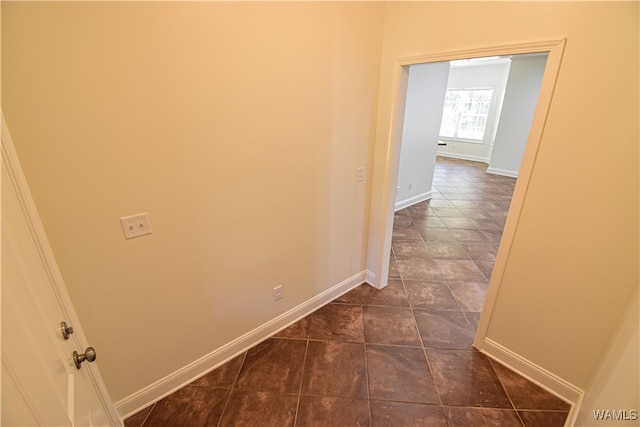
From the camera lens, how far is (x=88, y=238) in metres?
1.24

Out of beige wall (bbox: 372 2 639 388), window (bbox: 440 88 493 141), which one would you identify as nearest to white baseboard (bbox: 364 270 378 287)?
beige wall (bbox: 372 2 639 388)

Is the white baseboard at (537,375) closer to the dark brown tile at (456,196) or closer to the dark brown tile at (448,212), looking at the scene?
the dark brown tile at (448,212)

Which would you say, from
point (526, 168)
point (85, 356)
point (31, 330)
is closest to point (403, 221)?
point (526, 168)

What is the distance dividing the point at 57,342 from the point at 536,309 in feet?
7.69

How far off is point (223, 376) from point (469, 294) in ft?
7.46

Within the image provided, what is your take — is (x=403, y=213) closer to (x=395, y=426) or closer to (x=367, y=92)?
(x=367, y=92)

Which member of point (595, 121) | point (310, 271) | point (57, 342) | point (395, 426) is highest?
point (595, 121)

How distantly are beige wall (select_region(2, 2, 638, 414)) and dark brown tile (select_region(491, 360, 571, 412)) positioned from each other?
0.16 metres

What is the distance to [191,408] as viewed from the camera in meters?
1.65

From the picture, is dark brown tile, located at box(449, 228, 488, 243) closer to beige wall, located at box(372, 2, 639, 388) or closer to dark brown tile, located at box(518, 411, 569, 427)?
beige wall, located at box(372, 2, 639, 388)

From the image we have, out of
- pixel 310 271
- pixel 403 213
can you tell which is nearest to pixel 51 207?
pixel 310 271

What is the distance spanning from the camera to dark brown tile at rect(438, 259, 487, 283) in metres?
2.93

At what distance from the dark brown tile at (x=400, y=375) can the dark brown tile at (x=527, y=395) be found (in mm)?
484

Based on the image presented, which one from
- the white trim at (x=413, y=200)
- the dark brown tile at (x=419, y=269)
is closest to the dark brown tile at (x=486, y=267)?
the dark brown tile at (x=419, y=269)
